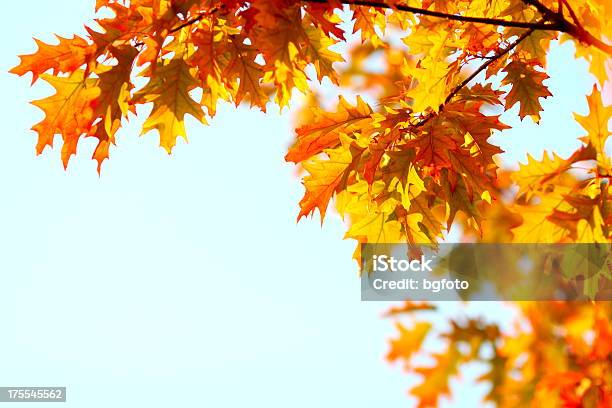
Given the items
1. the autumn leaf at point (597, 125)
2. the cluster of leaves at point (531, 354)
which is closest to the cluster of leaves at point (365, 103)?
the autumn leaf at point (597, 125)

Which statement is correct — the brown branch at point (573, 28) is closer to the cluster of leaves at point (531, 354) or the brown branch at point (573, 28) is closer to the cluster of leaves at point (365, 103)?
the cluster of leaves at point (365, 103)

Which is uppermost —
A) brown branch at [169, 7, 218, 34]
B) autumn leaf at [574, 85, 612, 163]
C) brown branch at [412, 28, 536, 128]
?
brown branch at [169, 7, 218, 34]

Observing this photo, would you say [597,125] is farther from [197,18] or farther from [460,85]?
[197,18]

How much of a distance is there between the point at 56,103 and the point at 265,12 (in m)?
0.88

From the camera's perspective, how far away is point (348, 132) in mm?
2484

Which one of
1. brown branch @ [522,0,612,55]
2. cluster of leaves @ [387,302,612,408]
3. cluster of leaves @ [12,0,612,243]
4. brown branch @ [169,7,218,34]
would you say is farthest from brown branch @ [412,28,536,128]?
cluster of leaves @ [387,302,612,408]

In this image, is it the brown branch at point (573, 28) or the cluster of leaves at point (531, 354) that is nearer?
the brown branch at point (573, 28)

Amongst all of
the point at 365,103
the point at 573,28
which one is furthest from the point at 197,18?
the point at 573,28

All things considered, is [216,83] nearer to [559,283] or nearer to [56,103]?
[56,103]

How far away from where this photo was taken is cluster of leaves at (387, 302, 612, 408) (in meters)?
4.00

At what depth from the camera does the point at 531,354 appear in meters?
4.61

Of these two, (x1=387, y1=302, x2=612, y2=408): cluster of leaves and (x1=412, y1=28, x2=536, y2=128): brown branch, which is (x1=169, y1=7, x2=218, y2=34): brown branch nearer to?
(x1=412, y1=28, x2=536, y2=128): brown branch

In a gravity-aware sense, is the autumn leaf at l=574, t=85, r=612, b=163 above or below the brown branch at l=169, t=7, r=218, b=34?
below

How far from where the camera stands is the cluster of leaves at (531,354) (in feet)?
13.1
